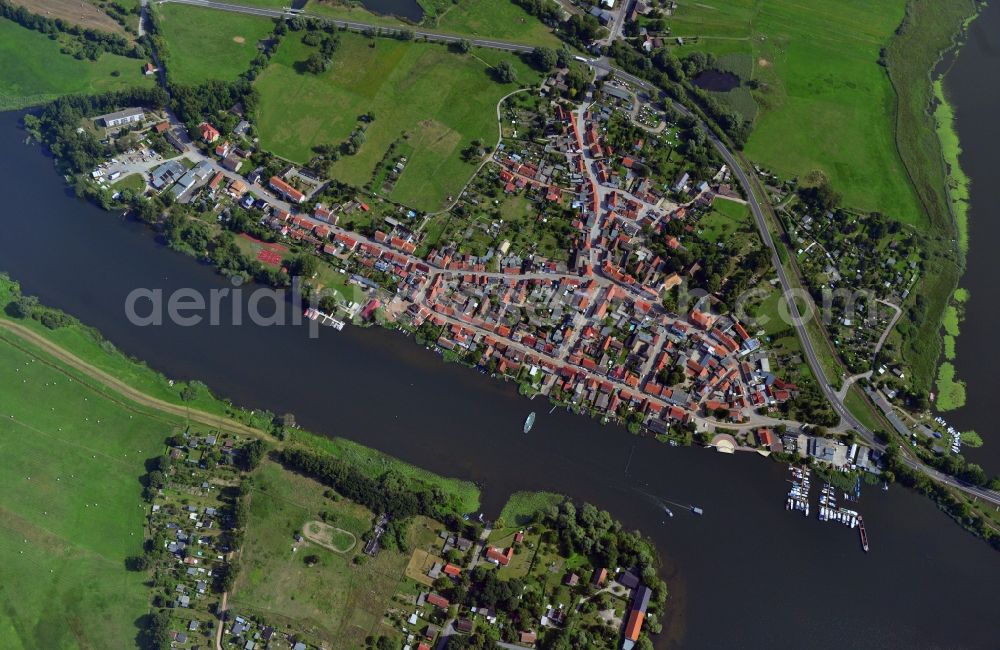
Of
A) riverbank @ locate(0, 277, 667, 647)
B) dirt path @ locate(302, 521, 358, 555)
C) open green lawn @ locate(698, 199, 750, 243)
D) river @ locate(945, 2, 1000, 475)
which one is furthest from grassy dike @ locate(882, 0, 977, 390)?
dirt path @ locate(302, 521, 358, 555)

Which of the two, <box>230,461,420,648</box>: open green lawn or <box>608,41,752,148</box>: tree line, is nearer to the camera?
<box>230,461,420,648</box>: open green lawn

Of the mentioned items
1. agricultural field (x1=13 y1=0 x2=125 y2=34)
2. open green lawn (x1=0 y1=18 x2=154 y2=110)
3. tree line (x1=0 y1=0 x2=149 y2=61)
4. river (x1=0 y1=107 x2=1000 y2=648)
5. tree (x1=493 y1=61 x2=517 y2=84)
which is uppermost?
tree (x1=493 y1=61 x2=517 y2=84)

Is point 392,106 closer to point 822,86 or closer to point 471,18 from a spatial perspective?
point 471,18

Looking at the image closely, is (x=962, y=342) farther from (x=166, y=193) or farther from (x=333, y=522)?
(x=166, y=193)

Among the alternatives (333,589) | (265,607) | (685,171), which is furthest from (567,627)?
(685,171)

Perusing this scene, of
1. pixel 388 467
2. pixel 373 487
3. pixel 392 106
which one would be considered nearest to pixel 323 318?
pixel 388 467

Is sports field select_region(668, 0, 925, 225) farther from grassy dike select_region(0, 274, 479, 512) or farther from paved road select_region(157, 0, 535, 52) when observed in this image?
grassy dike select_region(0, 274, 479, 512)

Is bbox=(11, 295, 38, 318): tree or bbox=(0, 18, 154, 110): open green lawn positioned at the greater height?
bbox=(0, 18, 154, 110): open green lawn
